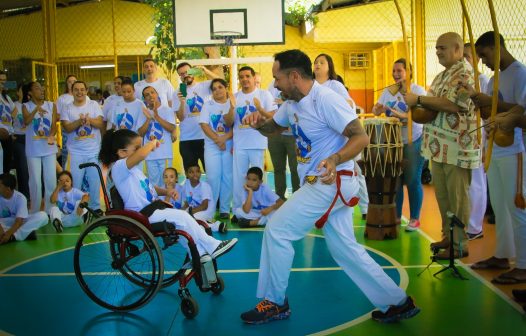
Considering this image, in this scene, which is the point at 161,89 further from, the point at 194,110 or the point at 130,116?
the point at 130,116

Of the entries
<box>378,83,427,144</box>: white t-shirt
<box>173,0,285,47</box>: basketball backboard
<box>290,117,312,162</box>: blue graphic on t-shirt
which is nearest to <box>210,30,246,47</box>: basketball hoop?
<box>173,0,285,47</box>: basketball backboard

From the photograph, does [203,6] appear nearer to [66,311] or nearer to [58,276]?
[58,276]

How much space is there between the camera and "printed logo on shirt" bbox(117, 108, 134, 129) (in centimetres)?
707

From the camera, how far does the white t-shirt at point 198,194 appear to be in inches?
267

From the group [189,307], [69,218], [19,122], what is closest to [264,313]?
[189,307]

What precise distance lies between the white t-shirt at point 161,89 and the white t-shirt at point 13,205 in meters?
2.01

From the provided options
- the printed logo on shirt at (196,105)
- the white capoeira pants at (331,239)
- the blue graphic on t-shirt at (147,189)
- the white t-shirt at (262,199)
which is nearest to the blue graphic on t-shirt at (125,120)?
the printed logo on shirt at (196,105)

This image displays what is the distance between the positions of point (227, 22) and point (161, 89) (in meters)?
1.68

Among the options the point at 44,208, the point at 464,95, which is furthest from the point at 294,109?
the point at 44,208

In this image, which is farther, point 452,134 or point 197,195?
point 197,195

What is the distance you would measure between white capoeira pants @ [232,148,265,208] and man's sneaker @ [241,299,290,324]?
10.8ft

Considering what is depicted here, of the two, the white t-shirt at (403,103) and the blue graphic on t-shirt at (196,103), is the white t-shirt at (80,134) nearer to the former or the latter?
the blue graphic on t-shirt at (196,103)

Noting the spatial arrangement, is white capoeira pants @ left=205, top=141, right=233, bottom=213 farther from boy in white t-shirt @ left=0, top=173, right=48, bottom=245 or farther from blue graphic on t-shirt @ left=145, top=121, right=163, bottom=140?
boy in white t-shirt @ left=0, top=173, right=48, bottom=245

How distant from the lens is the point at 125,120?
708 cm
